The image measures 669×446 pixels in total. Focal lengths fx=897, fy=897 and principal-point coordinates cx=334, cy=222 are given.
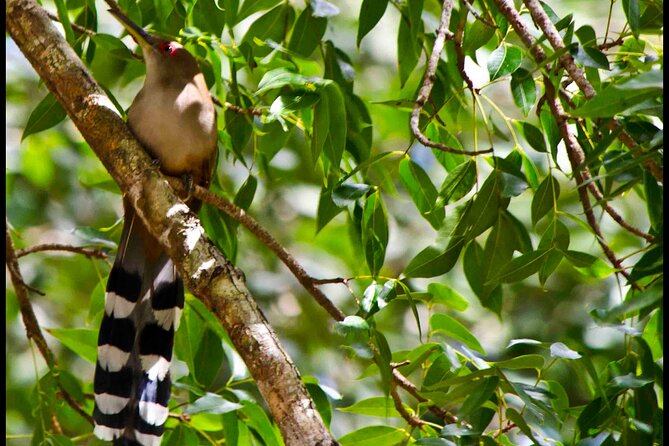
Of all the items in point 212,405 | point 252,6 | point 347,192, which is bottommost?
point 212,405

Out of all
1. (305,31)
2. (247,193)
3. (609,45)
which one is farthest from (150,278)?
(609,45)

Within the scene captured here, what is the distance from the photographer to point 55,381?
2199 millimetres

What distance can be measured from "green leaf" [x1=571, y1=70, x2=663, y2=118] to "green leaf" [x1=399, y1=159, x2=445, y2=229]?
0.73 meters

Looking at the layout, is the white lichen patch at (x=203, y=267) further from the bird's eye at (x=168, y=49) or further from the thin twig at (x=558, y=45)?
the bird's eye at (x=168, y=49)

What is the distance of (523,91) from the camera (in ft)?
5.85

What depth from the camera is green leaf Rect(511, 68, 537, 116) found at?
5.74 feet

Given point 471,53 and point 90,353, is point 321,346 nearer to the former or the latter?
point 90,353

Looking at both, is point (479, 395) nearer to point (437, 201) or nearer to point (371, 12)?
point (437, 201)

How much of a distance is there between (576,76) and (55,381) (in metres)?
1.42

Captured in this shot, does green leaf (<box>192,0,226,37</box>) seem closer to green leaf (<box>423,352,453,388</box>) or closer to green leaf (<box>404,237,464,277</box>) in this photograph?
green leaf (<box>404,237,464,277</box>)

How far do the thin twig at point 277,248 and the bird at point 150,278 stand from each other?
0.90ft

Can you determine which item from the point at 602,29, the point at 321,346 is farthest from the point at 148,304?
the point at 602,29

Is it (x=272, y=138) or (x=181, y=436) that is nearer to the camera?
(x=181, y=436)

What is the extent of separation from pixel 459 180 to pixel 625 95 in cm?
→ 62
